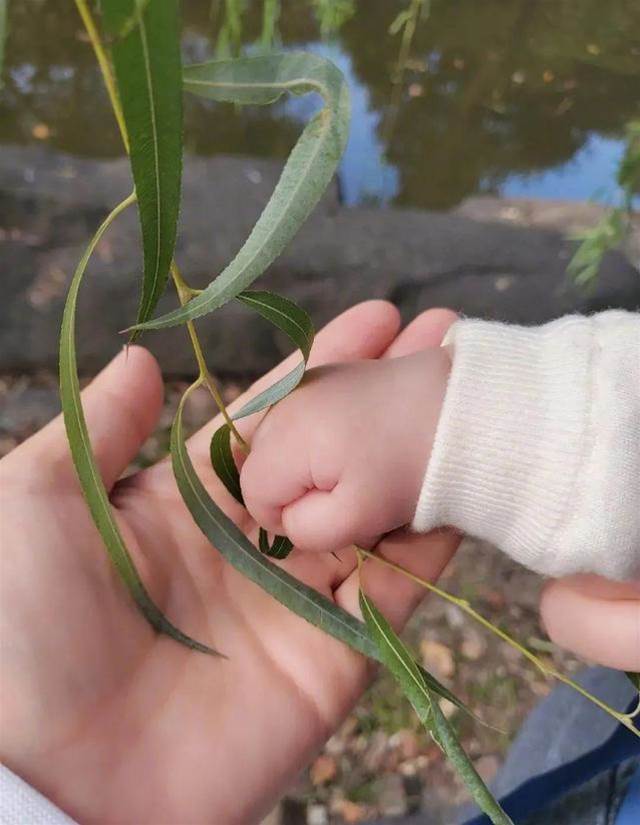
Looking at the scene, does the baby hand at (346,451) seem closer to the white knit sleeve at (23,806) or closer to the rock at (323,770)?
the white knit sleeve at (23,806)

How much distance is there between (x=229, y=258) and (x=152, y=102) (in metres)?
1.40

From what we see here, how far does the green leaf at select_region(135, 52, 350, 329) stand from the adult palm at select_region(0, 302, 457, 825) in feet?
1.26

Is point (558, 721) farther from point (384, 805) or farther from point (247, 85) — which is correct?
point (247, 85)

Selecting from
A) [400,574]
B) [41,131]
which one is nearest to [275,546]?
[400,574]

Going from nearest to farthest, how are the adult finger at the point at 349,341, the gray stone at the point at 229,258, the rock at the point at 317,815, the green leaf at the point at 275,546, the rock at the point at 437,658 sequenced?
the green leaf at the point at 275,546 < the adult finger at the point at 349,341 < the rock at the point at 317,815 < the rock at the point at 437,658 < the gray stone at the point at 229,258

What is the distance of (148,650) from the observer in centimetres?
81

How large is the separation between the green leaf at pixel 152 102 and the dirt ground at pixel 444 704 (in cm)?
114

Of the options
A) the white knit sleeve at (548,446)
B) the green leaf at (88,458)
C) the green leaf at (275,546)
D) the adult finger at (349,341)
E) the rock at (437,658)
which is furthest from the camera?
the rock at (437,658)

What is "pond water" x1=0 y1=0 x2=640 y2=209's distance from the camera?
9.09 feet

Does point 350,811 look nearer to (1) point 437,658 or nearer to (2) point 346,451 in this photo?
(1) point 437,658

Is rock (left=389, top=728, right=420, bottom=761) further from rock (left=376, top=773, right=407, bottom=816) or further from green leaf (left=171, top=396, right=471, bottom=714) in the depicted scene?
green leaf (left=171, top=396, right=471, bottom=714)

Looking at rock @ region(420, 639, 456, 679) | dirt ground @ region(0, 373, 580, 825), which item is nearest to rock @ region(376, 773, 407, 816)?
dirt ground @ region(0, 373, 580, 825)

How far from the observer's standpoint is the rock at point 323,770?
137 centimetres

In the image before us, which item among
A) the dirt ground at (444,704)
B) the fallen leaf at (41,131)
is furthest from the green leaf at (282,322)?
the fallen leaf at (41,131)
